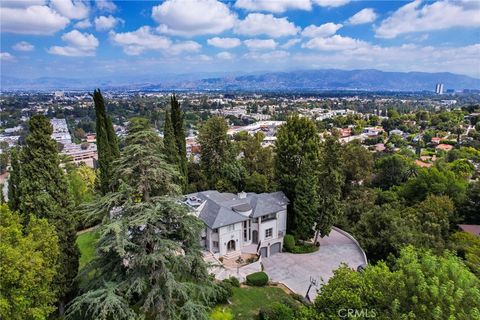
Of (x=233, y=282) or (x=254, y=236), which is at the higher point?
(x=254, y=236)

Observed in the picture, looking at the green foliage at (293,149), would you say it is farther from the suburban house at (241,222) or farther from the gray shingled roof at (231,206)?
the suburban house at (241,222)

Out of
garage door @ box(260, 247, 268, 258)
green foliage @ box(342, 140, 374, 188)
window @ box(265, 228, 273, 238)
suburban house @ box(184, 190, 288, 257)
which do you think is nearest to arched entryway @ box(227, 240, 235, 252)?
suburban house @ box(184, 190, 288, 257)

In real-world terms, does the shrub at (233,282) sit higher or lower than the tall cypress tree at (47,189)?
lower

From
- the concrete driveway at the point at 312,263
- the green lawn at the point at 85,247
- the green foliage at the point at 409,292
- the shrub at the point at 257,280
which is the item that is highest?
the green foliage at the point at 409,292

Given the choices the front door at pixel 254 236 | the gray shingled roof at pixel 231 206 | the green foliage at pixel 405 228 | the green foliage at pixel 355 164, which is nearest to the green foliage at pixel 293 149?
the gray shingled roof at pixel 231 206

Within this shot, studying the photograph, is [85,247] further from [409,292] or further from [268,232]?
[409,292]

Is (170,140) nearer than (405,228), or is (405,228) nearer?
(405,228)

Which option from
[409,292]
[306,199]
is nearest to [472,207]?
[306,199]
